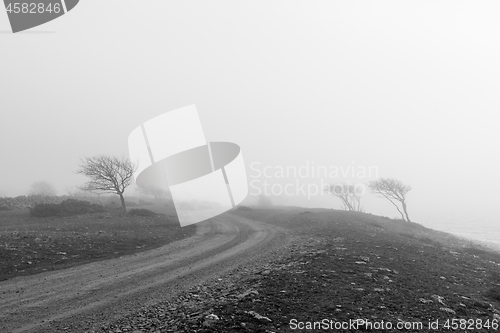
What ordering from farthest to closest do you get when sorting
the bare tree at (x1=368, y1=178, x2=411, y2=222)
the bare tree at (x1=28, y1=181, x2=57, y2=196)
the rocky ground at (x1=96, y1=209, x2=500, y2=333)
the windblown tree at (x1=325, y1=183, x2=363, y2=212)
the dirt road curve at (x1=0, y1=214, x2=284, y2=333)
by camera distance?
the bare tree at (x1=28, y1=181, x2=57, y2=196)
the windblown tree at (x1=325, y1=183, x2=363, y2=212)
the bare tree at (x1=368, y1=178, x2=411, y2=222)
the dirt road curve at (x1=0, y1=214, x2=284, y2=333)
the rocky ground at (x1=96, y1=209, x2=500, y2=333)

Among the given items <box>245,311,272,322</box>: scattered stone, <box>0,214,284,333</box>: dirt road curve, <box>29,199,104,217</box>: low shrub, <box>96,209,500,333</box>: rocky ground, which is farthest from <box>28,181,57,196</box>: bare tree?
<box>245,311,272,322</box>: scattered stone

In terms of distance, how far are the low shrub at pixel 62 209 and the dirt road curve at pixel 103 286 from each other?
934 inches

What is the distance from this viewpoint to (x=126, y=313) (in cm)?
866

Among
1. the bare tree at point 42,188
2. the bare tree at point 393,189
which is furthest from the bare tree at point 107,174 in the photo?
the bare tree at point 42,188

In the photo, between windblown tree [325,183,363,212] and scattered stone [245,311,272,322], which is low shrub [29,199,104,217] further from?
windblown tree [325,183,363,212]

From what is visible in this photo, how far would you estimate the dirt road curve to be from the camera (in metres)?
8.44

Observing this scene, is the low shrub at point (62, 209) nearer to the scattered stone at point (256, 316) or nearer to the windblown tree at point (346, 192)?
the scattered stone at point (256, 316)

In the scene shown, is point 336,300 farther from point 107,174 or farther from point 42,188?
point 42,188

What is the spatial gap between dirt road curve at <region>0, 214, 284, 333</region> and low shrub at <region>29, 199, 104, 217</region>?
2373 cm

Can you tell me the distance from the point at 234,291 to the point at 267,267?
4103mm

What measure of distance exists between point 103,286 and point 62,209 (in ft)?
102

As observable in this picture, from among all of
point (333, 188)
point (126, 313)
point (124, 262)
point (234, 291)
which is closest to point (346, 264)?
point (234, 291)

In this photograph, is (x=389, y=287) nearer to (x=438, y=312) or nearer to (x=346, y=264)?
(x=438, y=312)

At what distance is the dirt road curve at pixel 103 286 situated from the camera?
8438mm
